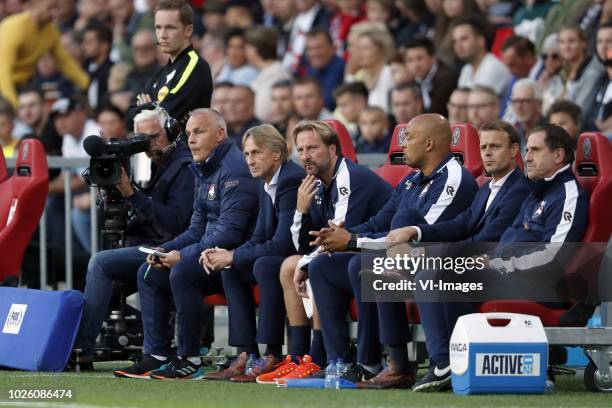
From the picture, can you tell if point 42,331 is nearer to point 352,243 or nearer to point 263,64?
point 352,243

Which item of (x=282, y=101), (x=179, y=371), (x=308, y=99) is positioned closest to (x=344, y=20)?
(x=282, y=101)

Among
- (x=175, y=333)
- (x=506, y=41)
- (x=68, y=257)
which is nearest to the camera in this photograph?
(x=175, y=333)

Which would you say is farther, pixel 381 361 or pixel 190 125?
pixel 190 125

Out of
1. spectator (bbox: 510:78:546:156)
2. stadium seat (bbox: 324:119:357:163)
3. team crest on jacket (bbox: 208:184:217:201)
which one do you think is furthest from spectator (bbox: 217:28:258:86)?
team crest on jacket (bbox: 208:184:217:201)

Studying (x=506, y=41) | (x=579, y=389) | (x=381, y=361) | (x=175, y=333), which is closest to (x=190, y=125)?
(x=175, y=333)

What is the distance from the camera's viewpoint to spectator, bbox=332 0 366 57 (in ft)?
55.9

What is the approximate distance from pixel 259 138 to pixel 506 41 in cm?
464

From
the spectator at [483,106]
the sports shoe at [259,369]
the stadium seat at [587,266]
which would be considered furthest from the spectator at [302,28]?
the stadium seat at [587,266]

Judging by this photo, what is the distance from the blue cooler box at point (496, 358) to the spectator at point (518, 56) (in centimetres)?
571

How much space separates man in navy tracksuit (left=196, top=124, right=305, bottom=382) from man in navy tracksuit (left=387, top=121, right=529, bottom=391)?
1.14 metres

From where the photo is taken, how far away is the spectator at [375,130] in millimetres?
13898

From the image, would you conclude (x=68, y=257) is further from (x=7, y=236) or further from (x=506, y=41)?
(x=506, y=41)

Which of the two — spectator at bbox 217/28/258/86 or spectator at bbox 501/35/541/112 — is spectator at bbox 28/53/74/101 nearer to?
spectator at bbox 217/28/258/86

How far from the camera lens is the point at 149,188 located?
11.4m
